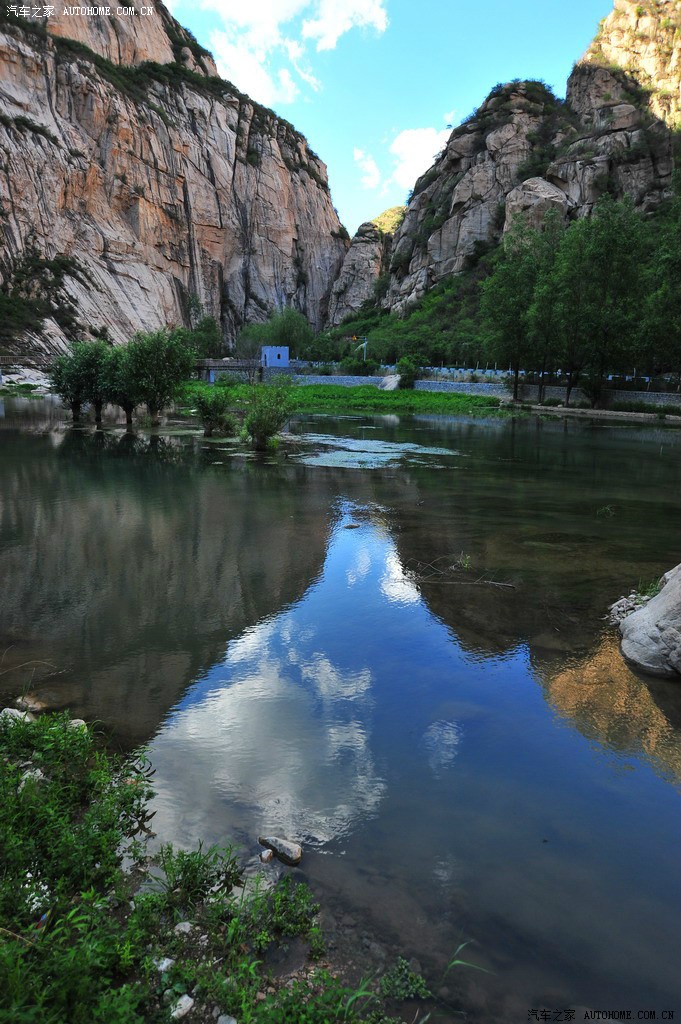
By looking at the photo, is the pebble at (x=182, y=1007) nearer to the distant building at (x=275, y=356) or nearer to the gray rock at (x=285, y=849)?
the gray rock at (x=285, y=849)

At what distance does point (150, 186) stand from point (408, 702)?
110111 mm

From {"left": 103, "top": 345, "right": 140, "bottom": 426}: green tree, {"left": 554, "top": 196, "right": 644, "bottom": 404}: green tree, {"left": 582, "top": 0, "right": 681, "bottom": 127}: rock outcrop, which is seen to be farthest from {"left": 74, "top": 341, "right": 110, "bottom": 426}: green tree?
{"left": 582, "top": 0, "right": 681, "bottom": 127}: rock outcrop

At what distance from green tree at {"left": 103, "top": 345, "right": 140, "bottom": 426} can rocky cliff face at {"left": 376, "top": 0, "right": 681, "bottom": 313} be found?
69.6 m

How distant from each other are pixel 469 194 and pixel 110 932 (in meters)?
110

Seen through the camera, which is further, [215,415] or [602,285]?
[602,285]

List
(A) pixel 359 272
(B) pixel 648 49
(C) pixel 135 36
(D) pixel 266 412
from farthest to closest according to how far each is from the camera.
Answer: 1. (A) pixel 359 272
2. (C) pixel 135 36
3. (B) pixel 648 49
4. (D) pixel 266 412

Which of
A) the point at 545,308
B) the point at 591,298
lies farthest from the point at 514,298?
the point at 591,298

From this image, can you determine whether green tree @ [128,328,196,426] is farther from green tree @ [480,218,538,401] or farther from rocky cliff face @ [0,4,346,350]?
rocky cliff face @ [0,4,346,350]

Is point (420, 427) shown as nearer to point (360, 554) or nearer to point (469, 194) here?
point (360, 554)

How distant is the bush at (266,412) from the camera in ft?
84.3

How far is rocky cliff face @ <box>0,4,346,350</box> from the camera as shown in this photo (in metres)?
82.6

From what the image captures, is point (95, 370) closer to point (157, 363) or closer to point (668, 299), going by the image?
point (157, 363)

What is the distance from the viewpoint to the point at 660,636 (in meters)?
7.54

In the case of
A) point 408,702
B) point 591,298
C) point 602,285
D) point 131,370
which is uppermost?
point 602,285
